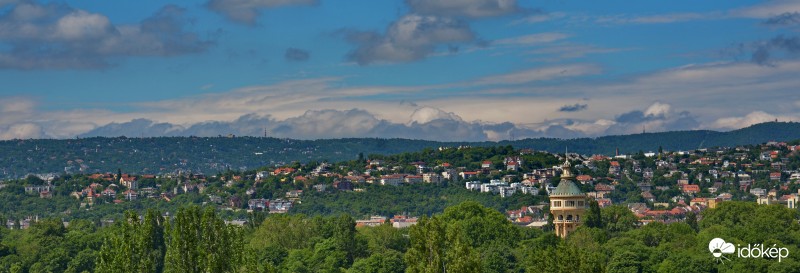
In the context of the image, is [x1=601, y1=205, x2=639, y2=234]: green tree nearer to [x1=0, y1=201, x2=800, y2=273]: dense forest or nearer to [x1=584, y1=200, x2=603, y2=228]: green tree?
[x1=0, y1=201, x2=800, y2=273]: dense forest

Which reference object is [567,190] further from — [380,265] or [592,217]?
[380,265]

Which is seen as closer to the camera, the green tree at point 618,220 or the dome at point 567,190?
the green tree at point 618,220

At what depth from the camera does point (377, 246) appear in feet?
400

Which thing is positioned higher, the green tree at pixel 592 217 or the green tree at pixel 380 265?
the green tree at pixel 592 217

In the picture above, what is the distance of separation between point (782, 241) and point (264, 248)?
38.0 metres

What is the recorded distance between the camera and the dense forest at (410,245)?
235 ft

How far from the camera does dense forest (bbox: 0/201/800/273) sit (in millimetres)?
71688

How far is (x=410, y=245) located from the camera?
121 m

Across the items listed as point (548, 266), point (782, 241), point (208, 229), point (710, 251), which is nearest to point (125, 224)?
point (208, 229)

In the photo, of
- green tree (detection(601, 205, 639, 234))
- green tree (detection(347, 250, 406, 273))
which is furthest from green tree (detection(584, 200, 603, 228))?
green tree (detection(347, 250, 406, 273))

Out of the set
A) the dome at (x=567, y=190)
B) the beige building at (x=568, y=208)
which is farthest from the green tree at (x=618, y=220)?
the dome at (x=567, y=190)

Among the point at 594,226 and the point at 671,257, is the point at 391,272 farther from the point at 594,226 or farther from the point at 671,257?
the point at 594,226

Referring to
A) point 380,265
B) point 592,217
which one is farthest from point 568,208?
point 380,265

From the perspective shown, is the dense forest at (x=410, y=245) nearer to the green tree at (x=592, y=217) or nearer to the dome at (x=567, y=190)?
the green tree at (x=592, y=217)
